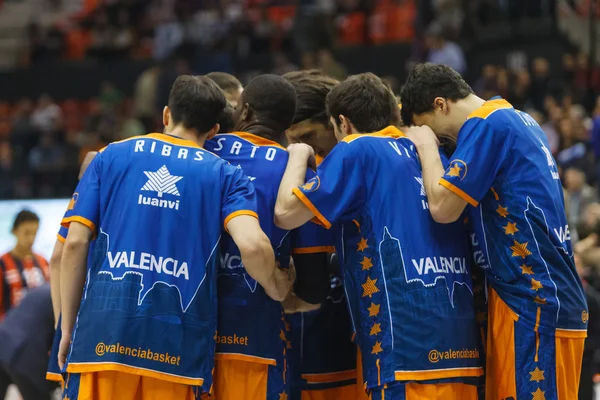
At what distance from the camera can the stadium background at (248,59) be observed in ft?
47.3

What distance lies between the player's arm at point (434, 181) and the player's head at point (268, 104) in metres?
0.61

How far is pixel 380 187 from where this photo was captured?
426 centimetres

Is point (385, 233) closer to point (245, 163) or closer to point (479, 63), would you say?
point (245, 163)

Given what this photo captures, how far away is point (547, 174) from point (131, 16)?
17.7 metres

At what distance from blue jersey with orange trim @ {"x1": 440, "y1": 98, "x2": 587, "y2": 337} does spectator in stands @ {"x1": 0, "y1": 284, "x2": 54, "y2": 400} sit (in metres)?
3.61

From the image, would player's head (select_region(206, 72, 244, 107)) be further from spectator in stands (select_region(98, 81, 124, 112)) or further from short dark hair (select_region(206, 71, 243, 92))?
spectator in stands (select_region(98, 81, 124, 112))

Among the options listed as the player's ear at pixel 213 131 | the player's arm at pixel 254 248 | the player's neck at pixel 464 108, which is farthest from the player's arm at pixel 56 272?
the player's neck at pixel 464 108

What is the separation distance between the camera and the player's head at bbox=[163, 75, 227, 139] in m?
4.30

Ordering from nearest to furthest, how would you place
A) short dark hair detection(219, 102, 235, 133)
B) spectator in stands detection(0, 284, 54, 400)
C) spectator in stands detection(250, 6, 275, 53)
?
short dark hair detection(219, 102, 235, 133)
spectator in stands detection(0, 284, 54, 400)
spectator in stands detection(250, 6, 275, 53)

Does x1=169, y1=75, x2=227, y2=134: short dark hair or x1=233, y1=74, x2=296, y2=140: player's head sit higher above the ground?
x1=233, y1=74, x2=296, y2=140: player's head

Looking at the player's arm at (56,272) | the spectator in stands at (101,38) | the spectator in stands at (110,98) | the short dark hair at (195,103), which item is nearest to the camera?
the short dark hair at (195,103)

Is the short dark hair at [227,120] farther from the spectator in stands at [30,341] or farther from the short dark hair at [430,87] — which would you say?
the spectator in stands at [30,341]

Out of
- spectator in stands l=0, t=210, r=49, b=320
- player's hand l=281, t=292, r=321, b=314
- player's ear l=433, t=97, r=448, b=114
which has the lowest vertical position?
player's hand l=281, t=292, r=321, b=314

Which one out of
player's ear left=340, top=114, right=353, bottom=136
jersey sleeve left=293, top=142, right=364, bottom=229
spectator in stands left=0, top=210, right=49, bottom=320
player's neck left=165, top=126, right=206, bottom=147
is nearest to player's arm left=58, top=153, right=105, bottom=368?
player's neck left=165, top=126, right=206, bottom=147
